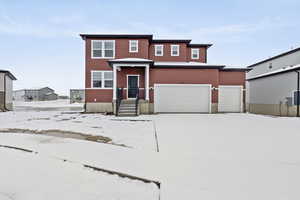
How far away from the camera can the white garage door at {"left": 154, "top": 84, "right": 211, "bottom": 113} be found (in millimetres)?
18156

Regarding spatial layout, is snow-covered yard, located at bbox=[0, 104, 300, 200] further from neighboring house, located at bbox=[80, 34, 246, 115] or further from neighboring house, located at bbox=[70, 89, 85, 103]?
neighboring house, located at bbox=[70, 89, 85, 103]

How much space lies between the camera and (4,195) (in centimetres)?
314

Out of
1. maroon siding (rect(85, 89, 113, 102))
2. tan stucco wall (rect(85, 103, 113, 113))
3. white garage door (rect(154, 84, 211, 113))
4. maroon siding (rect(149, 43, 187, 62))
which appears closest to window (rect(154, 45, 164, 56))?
maroon siding (rect(149, 43, 187, 62))

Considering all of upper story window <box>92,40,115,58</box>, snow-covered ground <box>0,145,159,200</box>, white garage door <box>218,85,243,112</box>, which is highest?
upper story window <box>92,40,115,58</box>

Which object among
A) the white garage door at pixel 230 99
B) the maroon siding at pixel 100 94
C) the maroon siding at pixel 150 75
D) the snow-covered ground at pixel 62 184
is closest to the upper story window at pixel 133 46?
the maroon siding at pixel 150 75

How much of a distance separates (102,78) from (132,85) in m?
2.90

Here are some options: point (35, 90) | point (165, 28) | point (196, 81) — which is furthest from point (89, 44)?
point (35, 90)

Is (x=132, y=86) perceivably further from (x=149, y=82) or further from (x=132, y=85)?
(x=149, y=82)

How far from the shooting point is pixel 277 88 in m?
18.6

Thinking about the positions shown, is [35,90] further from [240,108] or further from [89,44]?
[240,108]

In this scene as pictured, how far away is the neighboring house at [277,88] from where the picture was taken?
16.8 meters

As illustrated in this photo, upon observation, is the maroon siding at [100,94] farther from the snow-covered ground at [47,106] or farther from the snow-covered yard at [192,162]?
the snow-covered yard at [192,162]

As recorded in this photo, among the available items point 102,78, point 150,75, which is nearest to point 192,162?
point 150,75

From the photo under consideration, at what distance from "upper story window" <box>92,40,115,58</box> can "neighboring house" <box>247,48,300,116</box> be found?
13.8 m
